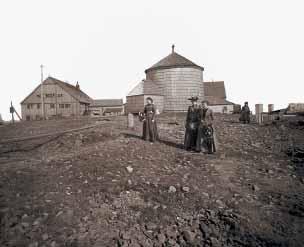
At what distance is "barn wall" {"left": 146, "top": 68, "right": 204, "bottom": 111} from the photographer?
29.4 meters

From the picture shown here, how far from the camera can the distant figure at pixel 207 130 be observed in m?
Result: 8.47

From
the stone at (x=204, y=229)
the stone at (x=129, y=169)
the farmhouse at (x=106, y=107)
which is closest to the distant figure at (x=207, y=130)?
the stone at (x=129, y=169)

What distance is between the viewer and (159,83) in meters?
29.9

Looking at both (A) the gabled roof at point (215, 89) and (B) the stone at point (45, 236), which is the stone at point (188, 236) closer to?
(B) the stone at point (45, 236)

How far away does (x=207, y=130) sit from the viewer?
8.48 metres

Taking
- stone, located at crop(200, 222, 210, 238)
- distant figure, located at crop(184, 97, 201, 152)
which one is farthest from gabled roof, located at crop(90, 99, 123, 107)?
stone, located at crop(200, 222, 210, 238)

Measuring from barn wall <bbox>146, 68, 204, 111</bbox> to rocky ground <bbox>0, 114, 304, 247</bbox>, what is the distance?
21.1 m

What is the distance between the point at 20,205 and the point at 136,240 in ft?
7.79

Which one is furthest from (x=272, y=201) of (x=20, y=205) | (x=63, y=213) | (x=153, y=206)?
(x=20, y=205)

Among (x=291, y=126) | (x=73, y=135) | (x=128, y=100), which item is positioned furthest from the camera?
(x=128, y=100)

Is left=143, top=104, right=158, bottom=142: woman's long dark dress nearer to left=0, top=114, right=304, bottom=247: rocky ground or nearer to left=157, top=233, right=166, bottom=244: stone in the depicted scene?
left=0, top=114, right=304, bottom=247: rocky ground

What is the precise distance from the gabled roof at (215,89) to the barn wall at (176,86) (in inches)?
522

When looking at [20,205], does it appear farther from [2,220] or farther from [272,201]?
[272,201]

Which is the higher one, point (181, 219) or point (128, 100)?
point (128, 100)
